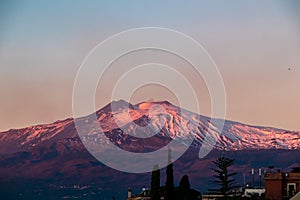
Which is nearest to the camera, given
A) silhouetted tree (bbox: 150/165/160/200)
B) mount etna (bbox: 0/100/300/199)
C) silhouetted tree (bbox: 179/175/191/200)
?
silhouetted tree (bbox: 150/165/160/200)

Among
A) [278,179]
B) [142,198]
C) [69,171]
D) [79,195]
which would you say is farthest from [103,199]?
[278,179]

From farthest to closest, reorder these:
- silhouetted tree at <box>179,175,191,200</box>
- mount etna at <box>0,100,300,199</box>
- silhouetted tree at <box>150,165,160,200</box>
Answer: mount etna at <box>0,100,300,199</box> → silhouetted tree at <box>179,175,191,200</box> → silhouetted tree at <box>150,165,160,200</box>

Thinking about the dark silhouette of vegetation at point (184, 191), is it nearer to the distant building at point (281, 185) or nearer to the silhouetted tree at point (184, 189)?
the silhouetted tree at point (184, 189)

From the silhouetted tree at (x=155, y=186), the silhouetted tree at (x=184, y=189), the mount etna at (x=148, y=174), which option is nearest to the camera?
the silhouetted tree at (x=155, y=186)

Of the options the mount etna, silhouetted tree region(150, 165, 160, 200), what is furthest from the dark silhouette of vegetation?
the mount etna

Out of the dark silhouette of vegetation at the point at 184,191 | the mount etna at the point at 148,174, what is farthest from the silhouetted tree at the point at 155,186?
the mount etna at the point at 148,174

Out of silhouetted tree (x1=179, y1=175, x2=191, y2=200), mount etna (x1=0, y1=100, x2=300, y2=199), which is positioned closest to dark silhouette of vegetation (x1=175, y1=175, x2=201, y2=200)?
silhouetted tree (x1=179, y1=175, x2=191, y2=200)

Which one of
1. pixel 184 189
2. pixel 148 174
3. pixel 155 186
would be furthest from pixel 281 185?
pixel 148 174

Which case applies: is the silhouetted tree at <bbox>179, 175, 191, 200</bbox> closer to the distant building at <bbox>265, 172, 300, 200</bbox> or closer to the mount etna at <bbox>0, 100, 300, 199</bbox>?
the distant building at <bbox>265, 172, 300, 200</bbox>

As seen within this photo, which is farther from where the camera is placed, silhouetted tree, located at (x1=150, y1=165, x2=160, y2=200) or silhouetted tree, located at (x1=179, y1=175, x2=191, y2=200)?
silhouetted tree, located at (x1=179, y1=175, x2=191, y2=200)
